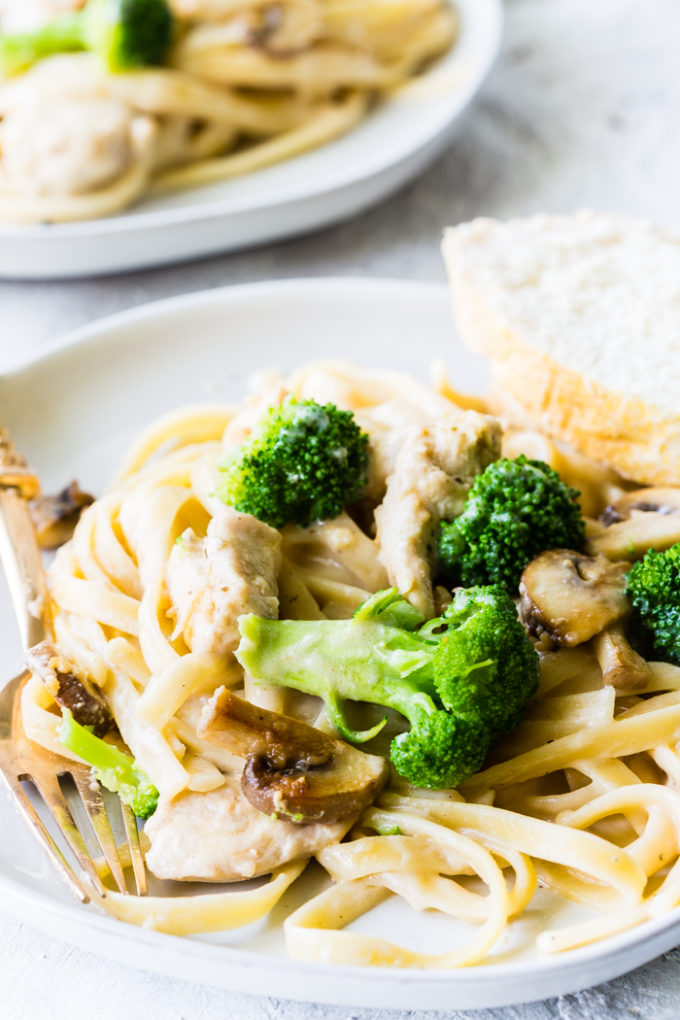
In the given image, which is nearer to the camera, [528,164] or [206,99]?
[206,99]

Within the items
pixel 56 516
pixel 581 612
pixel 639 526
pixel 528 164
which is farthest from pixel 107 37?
pixel 581 612

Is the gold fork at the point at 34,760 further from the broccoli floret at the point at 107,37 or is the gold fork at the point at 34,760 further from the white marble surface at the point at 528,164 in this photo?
the broccoli floret at the point at 107,37

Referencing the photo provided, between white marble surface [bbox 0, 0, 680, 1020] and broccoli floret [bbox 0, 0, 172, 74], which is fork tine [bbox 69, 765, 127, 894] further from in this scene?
broccoli floret [bbox 0, 0, 172, 74]

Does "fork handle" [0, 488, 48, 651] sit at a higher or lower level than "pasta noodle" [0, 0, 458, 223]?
lower

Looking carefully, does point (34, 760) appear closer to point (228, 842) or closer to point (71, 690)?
point (71, 690)

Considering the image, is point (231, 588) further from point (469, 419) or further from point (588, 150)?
point (588, 150)

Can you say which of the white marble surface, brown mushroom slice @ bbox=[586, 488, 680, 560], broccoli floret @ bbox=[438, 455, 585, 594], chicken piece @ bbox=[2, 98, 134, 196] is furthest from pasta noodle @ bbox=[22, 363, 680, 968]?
chicken piece @ bbox=[2, 98, 134, 196]

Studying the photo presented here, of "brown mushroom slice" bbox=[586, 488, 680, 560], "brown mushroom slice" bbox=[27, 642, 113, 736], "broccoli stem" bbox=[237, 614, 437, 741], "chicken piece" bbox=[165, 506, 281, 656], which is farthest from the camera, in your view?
"brown mushroom slice" bbox=[586, 488, 680, 560]

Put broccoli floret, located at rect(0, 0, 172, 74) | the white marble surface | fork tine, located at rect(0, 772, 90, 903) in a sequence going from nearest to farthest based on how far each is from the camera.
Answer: fork tine, located at rect(0, 772, 90, 903)
the white marble surface
broccoli floret, located at rect(0, 0, 172, 74)
